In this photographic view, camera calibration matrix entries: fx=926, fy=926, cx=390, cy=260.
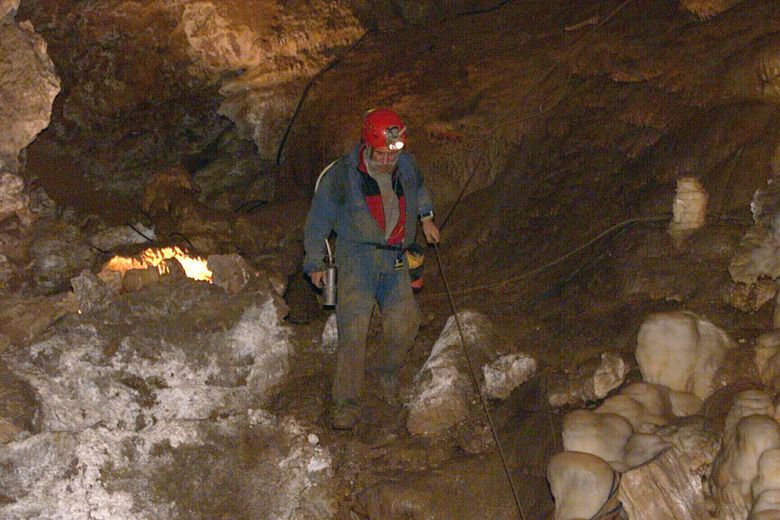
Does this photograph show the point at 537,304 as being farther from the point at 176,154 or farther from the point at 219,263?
the point at 176,154

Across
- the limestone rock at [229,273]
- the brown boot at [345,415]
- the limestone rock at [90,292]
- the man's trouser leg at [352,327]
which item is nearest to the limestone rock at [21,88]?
the limestone rock at [90,292]

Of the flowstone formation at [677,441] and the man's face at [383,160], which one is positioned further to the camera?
the man's face at [383,160]

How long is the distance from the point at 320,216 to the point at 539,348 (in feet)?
5.76

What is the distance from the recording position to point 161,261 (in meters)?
7.98

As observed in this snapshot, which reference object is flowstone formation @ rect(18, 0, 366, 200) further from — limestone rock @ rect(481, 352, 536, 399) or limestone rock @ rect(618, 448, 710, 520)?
limestone rock @ rect(618, 448, 710, 520)

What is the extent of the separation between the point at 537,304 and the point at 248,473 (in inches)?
94.8

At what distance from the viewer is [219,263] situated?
7227mm

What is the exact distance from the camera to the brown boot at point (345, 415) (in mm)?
6168

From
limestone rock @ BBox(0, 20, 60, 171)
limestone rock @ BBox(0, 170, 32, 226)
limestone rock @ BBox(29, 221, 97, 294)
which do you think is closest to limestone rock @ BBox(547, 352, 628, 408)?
limestone rock @ BBox(29, 221, 97, 294)

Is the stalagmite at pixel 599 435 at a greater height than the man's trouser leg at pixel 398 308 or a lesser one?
greater

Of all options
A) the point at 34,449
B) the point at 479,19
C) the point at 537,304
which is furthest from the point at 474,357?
the point at 479,19

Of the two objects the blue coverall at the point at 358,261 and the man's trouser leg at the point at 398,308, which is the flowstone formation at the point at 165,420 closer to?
the blue coverall at the point at 358,261

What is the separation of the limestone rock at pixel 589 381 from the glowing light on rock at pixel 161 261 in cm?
336

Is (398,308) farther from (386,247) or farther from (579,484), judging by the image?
(579,484)
